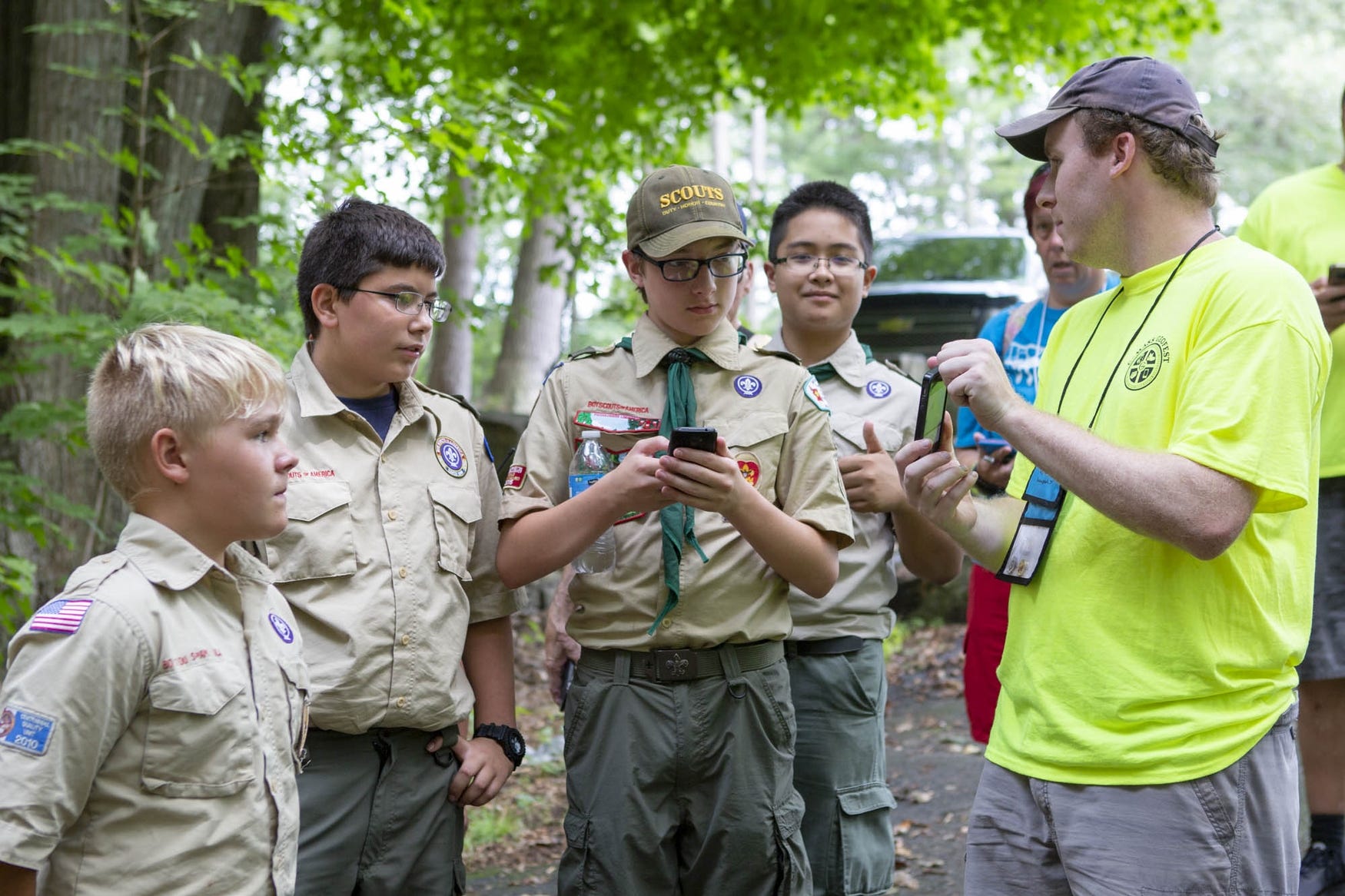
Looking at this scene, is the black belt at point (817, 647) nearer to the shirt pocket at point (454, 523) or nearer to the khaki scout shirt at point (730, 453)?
the khaki scout shirt at point (730, 453)

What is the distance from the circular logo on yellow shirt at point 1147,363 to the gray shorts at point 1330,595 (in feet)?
5.61

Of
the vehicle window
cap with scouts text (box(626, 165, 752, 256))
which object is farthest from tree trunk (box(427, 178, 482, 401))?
cap with scouts text (box(626, 165, 752, 256))

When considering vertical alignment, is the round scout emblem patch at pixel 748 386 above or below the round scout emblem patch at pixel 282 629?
above

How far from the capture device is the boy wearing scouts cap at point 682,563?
2.89 m

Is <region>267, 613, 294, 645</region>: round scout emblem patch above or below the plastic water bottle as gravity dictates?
below

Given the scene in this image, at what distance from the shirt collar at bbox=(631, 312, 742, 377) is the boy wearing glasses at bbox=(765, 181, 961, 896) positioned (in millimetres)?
447

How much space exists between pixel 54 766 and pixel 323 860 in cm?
95

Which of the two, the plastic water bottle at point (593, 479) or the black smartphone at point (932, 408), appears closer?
the black smartphone at point (932, 408)

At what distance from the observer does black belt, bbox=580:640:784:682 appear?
9.70 ft

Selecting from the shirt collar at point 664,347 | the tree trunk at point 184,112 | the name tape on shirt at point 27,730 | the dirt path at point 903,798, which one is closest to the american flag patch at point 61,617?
the name tape on shirt at point 27,730

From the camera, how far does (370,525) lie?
292 cm

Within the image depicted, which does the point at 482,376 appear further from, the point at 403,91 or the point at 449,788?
the point at 449,788

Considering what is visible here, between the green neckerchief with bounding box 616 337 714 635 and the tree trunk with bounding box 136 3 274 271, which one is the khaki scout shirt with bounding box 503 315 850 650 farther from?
the tree trunk with bounding box 136 3 274 271

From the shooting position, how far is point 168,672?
2105 millimetres
